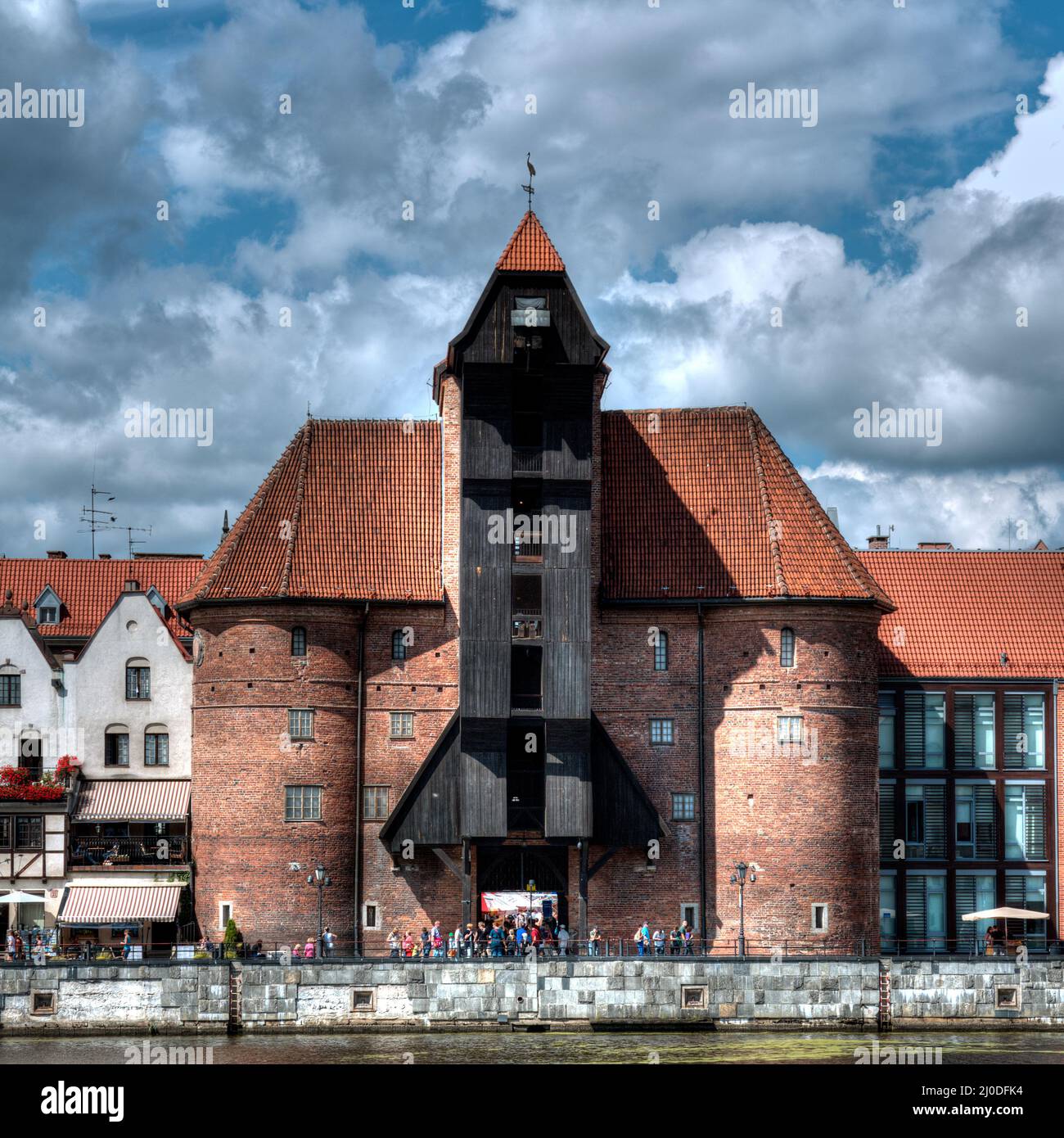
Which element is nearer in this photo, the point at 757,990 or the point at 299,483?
the point at 757,990

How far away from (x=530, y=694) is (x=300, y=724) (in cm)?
648

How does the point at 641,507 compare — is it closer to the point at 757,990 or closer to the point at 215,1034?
the point at 757,990

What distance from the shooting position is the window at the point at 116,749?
6316cm

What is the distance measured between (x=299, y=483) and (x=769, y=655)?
47.9 ft

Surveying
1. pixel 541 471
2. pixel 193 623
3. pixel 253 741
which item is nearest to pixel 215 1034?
pixel 253 741

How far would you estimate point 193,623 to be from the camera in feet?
199

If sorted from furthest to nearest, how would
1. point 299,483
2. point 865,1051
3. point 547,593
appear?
point 299,483 < point 547,593 < point 865,1051

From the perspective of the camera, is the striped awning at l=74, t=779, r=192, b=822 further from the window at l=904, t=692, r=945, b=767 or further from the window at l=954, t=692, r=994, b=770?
the window at l=954, t=692, r=994, b=770

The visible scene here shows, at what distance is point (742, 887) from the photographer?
57281 millimetres

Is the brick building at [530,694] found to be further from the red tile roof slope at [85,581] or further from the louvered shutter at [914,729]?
the red tile roof slope at [85,581]

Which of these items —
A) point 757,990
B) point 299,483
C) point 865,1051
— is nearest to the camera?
point 865,1051

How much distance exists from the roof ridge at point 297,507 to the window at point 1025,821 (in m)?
23.0

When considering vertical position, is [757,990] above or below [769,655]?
below

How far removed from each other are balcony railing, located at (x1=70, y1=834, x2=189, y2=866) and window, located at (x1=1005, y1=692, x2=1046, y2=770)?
25.3m
